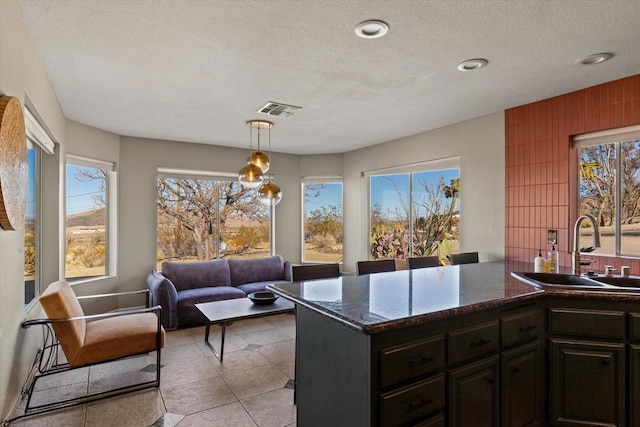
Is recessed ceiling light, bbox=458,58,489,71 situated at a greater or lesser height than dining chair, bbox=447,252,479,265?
greater

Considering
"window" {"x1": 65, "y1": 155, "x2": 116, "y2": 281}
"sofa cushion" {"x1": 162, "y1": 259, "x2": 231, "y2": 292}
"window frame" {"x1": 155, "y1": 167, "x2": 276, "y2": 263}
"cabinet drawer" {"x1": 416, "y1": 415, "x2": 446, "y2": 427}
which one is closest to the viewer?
"cabinet drawer" {"x1": 416, "y1": 415, "x2": 446, "y2": 427}

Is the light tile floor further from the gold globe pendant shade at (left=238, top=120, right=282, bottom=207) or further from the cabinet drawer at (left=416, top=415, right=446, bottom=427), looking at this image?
the gold globe pendant shade at (left=238, top=120, right=282, bottom=207)

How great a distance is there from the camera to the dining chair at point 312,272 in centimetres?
300

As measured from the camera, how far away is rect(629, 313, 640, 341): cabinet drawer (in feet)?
6.56

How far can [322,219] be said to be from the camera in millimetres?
6461

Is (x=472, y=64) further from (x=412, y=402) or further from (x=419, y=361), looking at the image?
(x=412, y=402)

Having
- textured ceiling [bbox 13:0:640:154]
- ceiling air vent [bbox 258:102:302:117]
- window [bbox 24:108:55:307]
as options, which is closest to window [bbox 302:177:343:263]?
textured ceiling [bbox 13:0:640:154]

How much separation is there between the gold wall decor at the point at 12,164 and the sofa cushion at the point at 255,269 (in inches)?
132

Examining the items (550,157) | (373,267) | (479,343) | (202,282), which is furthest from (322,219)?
(479,343)

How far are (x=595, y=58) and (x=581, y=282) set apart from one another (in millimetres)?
1624

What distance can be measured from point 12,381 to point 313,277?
2136 millimetres

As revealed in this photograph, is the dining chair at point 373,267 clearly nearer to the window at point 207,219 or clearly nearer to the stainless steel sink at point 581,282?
the stainless steel sink at point 581,282

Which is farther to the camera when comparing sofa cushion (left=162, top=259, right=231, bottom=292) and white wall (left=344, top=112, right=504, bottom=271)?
sofa cushion (left=162, top=259, right=231, bottom=292)

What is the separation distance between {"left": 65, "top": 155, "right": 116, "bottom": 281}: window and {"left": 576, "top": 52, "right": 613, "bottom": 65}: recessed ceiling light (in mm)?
5275
